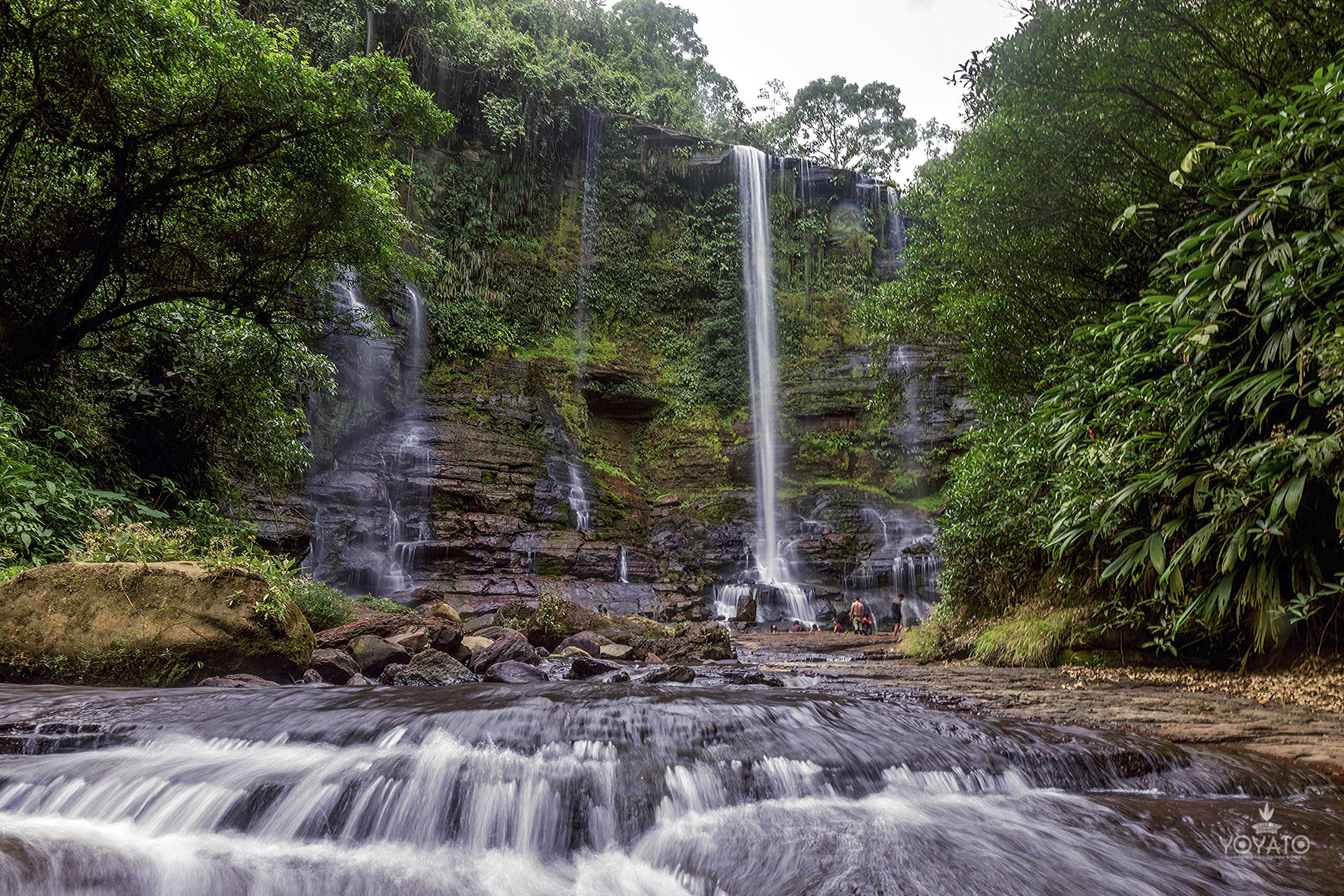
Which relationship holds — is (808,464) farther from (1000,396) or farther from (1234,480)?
(1234,480)

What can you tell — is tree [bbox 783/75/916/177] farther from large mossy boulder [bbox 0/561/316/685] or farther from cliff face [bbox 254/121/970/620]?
large mossy boulder [bbox 0/561/316/685]

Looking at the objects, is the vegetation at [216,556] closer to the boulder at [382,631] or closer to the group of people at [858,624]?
the boulder at [382,631]

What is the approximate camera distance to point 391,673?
6078mm

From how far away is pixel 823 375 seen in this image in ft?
78.7

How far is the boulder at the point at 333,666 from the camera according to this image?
5.91m

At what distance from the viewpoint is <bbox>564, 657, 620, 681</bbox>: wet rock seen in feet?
22.5

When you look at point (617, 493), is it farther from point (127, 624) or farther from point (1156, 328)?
point (1156, 328)

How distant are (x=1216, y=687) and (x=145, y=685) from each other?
7961 millimetres

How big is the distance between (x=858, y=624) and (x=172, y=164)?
1518 centimetres

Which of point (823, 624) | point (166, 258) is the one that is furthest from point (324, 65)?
point (823, 624)

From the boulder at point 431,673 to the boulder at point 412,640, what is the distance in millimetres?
639

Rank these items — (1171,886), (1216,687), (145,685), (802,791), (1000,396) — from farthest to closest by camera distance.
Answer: (1000,396) < (145,685) < (1216,687) < (802,791) < (1171,886)

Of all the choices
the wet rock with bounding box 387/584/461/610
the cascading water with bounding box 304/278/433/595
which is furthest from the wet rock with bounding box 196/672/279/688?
the cascading water with bounding box 304/278/433/595

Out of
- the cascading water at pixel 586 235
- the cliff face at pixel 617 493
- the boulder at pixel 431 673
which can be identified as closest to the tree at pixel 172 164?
the boulder at pixel 431 673
